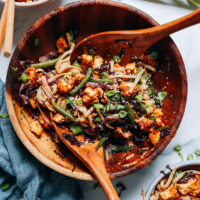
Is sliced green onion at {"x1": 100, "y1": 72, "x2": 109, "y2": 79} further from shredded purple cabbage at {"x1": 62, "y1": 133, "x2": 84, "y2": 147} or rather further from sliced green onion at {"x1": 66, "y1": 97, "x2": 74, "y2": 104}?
shredded purple cabbage at {"x1": 62, "y1": 133, "x2": 84, "y2": 147}

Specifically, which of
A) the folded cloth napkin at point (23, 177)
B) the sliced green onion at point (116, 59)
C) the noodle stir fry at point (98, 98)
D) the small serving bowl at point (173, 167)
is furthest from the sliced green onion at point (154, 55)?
the folded cloth napkin at point (23, 177)

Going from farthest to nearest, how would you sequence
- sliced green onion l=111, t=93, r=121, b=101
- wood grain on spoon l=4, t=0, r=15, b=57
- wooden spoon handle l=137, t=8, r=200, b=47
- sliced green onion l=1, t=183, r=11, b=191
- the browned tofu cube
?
sliced green onion l=1, t=183, r=11, b=191 < the browned tofu cube < sliced green onion l=111, t=93, r=121, b=101 < wooden spoon handle l=137, t=8, r=200, b=47 < wood grain on spoon l=4, t=0, r=15, b=57

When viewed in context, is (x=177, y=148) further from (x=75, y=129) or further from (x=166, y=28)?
(x=166, y=28)

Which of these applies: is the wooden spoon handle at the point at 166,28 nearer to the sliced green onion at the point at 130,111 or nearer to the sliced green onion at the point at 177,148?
the sliced green onion at the point at 130,111

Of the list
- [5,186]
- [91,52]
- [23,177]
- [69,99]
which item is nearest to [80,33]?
[91,52]

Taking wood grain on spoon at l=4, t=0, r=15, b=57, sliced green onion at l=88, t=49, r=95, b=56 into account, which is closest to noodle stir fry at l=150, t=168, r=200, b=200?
sliced green onion at l=88, t=49, r=95, b=56

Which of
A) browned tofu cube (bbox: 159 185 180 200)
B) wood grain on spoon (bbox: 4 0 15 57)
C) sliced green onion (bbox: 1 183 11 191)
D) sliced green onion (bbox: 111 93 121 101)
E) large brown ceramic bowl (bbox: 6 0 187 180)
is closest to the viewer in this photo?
wood grain on spoon (bbox: 4 0 15 57)

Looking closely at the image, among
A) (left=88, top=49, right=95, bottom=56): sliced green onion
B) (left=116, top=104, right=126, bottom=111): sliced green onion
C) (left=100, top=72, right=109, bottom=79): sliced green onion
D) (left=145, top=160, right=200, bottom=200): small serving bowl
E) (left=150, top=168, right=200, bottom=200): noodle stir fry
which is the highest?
(left=88, top=49, right=95, bottom=56): sliced green onion
